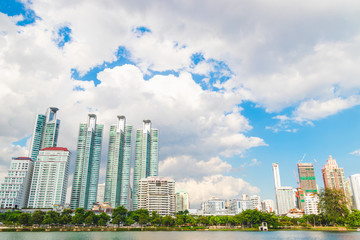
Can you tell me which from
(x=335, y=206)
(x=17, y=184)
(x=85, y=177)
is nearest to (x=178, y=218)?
(x=335, y=206)

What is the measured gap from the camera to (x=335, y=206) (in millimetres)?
120312

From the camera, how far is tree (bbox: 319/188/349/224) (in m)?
119

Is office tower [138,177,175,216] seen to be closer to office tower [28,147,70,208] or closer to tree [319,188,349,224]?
office tower [28,147,70,208]

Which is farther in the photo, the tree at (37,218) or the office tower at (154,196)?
the office tower at (154,196)

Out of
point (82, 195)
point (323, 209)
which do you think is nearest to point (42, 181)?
point (82, 195)

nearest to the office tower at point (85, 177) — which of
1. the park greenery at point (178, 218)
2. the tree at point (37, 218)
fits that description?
the park greenery at point (178, 218)

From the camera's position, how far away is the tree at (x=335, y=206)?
119 m

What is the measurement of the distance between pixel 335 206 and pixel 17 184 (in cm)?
18611

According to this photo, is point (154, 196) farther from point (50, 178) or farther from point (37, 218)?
point (37, 218)

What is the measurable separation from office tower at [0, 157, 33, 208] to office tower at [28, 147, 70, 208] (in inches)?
250

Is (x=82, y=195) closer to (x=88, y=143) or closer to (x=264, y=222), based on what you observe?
(x=88, y=143)

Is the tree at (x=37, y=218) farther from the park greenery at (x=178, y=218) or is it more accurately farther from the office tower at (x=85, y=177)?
the office tower at (x=85, y=177)

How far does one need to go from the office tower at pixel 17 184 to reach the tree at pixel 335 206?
17764 centimetres

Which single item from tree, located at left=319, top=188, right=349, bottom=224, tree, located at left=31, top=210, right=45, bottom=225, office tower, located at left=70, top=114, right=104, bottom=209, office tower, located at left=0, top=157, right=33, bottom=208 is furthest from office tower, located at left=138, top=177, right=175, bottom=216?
tree, located at left=319, top=188, right=349, bottom=224
